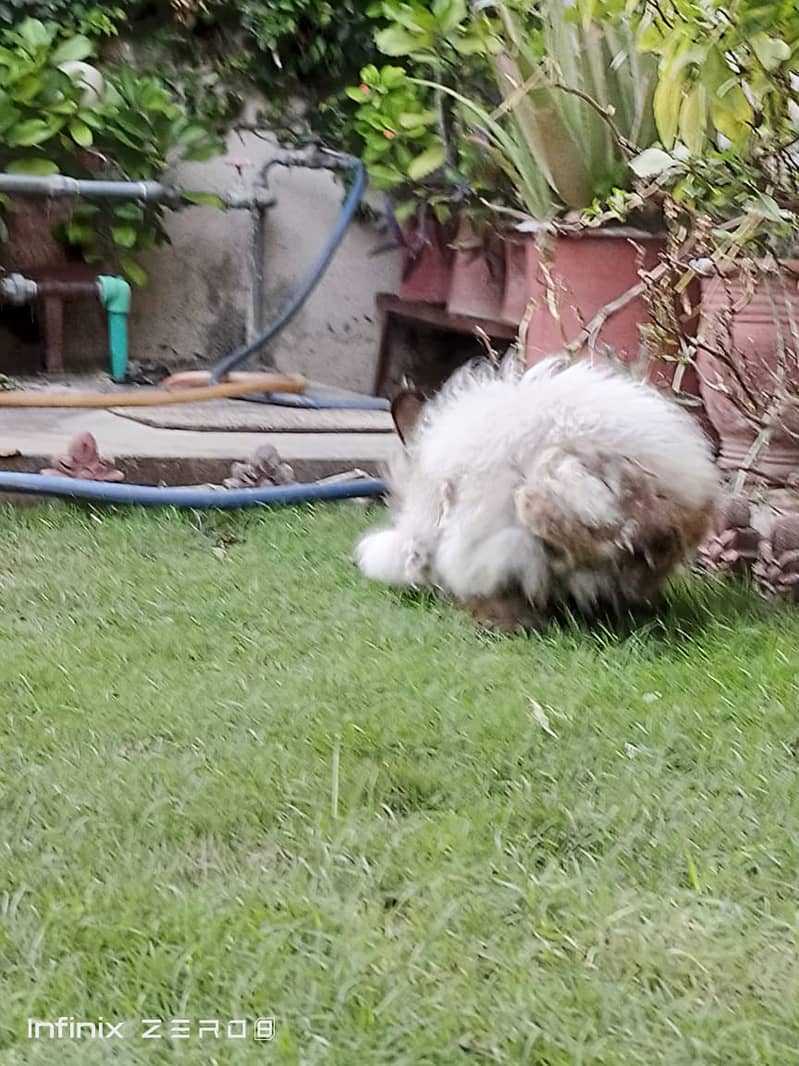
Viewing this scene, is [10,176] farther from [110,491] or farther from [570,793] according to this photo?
[570,793]

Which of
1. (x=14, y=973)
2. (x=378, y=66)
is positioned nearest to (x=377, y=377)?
(x=378, y=66)

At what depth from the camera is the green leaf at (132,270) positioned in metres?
3.82

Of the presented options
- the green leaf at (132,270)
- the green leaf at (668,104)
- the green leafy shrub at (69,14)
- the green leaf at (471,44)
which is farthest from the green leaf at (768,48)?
the green leafy shrub at (69,14)

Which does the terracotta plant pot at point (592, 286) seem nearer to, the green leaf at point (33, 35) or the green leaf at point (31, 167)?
the green leaf at point (31, 167)

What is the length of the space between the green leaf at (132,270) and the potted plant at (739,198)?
2.24 meters

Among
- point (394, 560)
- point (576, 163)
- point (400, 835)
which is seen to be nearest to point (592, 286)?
point (576, 163)

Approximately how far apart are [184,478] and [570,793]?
5.49 feet

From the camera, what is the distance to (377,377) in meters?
4.09

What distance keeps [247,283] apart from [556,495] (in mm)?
2965

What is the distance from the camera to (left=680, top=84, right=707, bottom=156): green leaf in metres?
1.58

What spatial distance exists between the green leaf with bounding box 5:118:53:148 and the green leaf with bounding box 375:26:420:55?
3.70ft

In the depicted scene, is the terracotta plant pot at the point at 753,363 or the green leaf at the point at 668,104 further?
the terracotta plant pot at the point at 753,363

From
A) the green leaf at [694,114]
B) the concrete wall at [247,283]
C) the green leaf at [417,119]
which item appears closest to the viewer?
the green leaf at [694,114]

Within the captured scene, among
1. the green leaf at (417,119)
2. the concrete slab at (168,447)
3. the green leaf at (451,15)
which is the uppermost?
the green leaf at (451,15)
